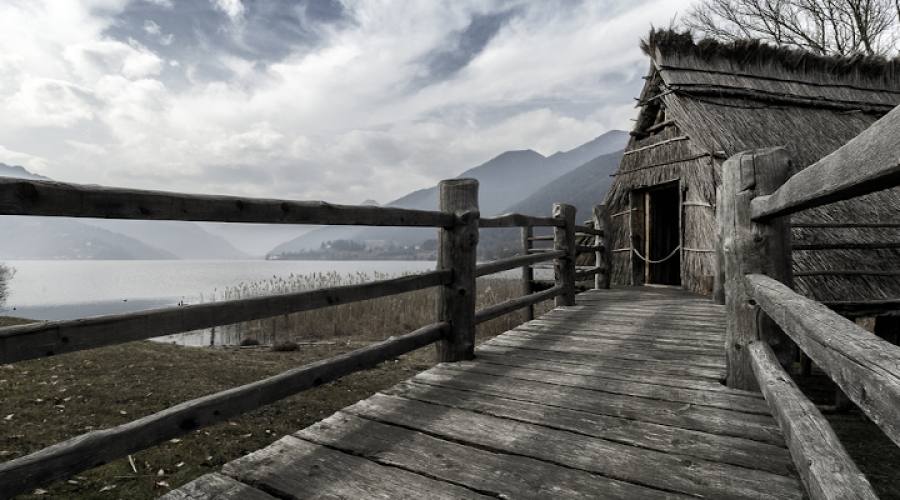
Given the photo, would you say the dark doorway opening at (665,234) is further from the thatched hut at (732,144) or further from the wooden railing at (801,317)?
the wooden railing at (801,317)

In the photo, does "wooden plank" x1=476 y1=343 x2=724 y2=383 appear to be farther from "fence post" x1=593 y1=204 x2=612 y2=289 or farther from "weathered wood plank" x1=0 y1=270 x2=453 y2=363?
"fence post" x1=593 y1=204 x2=612 y2=289

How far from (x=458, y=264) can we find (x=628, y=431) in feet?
5.27

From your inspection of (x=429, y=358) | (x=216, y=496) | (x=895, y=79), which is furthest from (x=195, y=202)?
(x=895, y=79)

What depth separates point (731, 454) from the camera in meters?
1.84

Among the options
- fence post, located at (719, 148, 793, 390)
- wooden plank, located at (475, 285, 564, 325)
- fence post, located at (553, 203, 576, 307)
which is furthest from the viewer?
fence post, located at (553, 203, 576, 307)

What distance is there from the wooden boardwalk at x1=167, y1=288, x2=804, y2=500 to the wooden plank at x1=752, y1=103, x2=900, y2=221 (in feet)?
3.43

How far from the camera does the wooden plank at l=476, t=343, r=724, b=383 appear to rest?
3012 mm

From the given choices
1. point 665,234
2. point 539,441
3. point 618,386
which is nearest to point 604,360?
point 618,386

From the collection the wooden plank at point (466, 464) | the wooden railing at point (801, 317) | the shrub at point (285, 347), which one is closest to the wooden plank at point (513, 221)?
the wooden railing at point (801, 317)

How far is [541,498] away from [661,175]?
374 inches

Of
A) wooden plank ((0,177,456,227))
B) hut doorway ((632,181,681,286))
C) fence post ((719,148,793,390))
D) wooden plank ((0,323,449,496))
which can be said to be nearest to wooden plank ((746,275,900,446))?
fence post ((719,148,793,390))

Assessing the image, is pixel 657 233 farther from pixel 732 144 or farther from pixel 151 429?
pixel 151 429

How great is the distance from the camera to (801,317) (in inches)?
52.5

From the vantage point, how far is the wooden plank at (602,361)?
301cm
